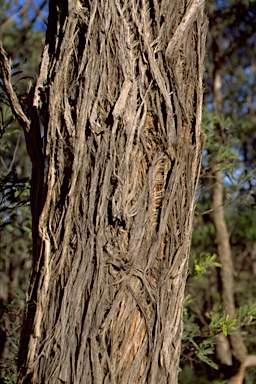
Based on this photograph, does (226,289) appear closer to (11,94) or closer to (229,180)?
(229,180)

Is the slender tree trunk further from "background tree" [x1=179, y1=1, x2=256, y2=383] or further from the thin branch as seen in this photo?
the thin branch

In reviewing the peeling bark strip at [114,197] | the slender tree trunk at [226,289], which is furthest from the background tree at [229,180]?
the peeling bark strip at [114,197]

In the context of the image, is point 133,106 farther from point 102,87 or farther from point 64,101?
point 64,101

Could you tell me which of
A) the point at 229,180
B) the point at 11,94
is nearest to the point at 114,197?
the point at 11,94

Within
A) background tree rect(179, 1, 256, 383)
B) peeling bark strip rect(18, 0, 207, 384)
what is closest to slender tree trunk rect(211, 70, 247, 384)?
background tree rect(179, 1, 256, 383)

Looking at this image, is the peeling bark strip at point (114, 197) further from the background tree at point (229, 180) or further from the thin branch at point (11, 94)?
the background tree at point (229, 180)

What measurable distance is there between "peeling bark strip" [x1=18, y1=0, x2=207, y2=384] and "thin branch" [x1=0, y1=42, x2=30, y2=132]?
0.15 metres

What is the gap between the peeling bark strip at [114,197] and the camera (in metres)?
2.09

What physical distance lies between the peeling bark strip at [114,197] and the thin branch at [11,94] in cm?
15

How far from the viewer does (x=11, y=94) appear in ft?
8.51

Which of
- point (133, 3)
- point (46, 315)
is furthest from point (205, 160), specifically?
point (46, 315)

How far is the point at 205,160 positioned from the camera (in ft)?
16.9

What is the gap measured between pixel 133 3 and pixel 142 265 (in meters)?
1.08

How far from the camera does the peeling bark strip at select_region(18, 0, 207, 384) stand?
82.4 inches
